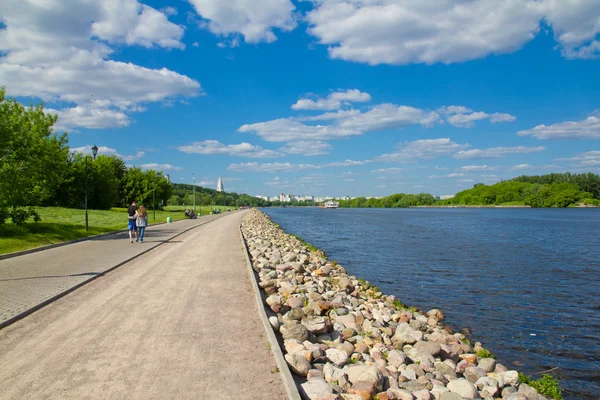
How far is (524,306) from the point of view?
13.3 meters

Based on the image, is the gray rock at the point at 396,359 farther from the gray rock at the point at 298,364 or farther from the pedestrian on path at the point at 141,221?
the pedestrian on path at the point at 141,221

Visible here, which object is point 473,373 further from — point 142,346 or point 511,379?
point 142,346

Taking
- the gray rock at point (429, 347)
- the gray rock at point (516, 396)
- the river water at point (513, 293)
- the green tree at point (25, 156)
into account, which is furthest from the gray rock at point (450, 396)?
the green tree at point (25, 156)

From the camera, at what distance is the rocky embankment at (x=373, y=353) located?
5664mm

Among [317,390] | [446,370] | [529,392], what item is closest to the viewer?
[317,390]

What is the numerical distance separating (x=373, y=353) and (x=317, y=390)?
2.38 meters

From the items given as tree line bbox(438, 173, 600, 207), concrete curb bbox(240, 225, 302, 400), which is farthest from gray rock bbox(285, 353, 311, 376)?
tree line bbox(438, 173, 600, 207)

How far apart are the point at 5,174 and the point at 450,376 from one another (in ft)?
73.0

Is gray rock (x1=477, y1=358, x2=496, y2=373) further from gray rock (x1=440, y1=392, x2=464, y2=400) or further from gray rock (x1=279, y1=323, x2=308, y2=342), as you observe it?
gray rock (x1=279, y1=323, x2=308, y2=342)

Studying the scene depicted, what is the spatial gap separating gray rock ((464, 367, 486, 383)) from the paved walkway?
3.45 m

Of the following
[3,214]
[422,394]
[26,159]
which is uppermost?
[26,159]

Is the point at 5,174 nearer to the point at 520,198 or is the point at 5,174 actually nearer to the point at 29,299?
the point at 29,299

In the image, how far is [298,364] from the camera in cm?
586

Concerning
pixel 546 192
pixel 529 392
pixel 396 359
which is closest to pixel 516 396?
pixel 529 392
